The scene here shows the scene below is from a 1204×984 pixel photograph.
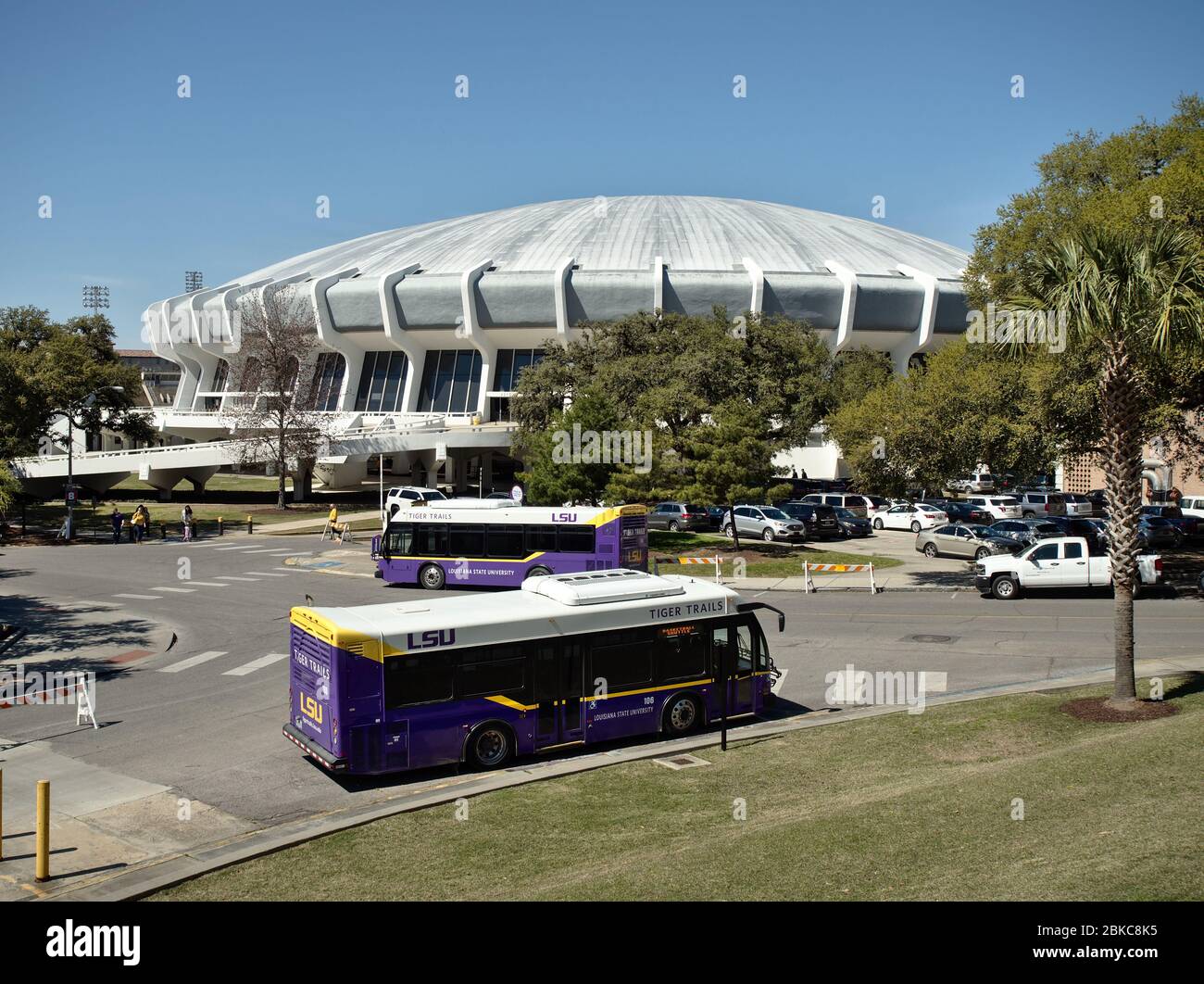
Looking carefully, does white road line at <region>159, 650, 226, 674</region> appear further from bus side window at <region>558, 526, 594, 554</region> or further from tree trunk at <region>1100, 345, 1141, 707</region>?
tree trunk at <region>1100, 345, 1141, 707</region>

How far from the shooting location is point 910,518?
162 ft

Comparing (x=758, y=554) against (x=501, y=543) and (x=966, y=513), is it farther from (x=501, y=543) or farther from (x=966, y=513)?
(x=966, y=513)

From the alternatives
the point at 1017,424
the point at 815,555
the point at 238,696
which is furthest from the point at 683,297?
the point at 238,696

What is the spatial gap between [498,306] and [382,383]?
14.0 metres

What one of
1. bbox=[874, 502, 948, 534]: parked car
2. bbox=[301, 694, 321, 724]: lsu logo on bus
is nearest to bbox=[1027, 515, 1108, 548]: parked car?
bbox=[874, 502, 948, 534]: parked car

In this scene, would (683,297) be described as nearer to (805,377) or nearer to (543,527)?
(805,377)

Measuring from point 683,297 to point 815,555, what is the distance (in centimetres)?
4191

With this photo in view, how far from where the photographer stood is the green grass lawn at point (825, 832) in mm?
8883

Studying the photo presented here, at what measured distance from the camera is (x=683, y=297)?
76.9m

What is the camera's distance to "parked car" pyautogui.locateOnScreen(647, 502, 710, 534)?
47375mm

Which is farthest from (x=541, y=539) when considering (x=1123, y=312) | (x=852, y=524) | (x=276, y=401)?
(x=276, y=401)

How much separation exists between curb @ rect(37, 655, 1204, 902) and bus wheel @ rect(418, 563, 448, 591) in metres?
17.7

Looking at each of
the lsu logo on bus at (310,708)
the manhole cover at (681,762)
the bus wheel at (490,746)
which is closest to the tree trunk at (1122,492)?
the manhole cover at (681,762)

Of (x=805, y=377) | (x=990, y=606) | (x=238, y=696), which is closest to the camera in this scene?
(x=238, y=696)
